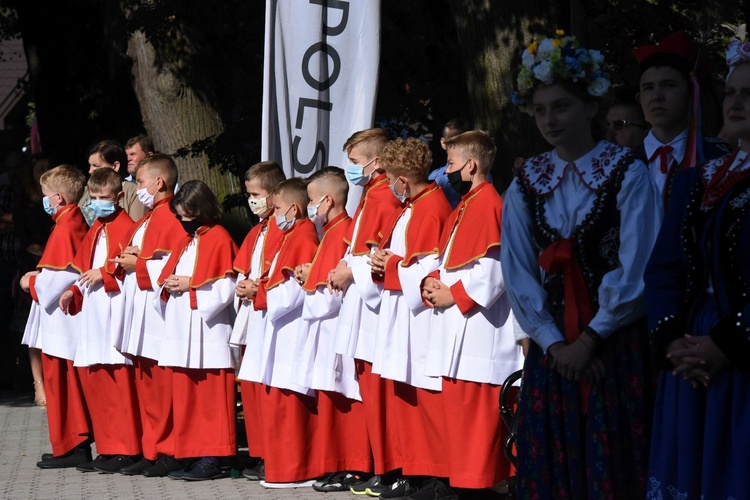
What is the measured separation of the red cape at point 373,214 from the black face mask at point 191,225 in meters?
1.32

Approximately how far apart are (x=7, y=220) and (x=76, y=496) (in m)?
6.42

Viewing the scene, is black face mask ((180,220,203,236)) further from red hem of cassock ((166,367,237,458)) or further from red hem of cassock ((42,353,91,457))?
red hem of cassock ((42,353,91,457))

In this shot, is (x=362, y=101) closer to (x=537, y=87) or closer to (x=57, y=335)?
(x=57, y=335)

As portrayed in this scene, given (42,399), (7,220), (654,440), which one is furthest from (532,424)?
(7,220)

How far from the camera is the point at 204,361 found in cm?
862

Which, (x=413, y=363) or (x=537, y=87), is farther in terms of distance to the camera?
(x=413, y=363)

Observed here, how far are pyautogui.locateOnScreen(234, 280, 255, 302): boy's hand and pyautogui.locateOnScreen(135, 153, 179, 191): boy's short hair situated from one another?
116 cm

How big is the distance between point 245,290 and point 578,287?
405 centimetres

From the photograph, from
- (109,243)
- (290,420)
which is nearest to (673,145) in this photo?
(290,420)

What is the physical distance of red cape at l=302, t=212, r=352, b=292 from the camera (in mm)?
8008

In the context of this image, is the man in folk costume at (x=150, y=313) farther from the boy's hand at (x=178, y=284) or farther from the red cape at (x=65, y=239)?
the red cape at (x=65, y=239)

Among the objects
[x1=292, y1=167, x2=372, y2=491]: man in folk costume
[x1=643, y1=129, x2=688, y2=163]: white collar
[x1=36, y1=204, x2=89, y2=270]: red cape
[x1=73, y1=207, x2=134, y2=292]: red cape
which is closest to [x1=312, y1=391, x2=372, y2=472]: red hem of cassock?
[x1=292, y1=167, x2=372, y2=491]: man in folk costume

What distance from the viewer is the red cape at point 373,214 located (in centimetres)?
776

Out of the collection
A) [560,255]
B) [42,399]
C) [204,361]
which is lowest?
[42,399]
